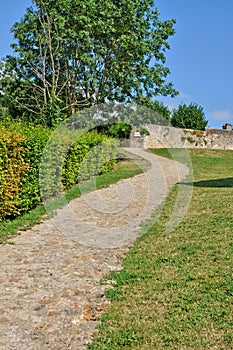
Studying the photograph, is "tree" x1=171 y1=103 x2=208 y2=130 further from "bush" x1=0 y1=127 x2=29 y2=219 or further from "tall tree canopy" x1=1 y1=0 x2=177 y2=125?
"bush" x1=0 y1=127 x2=29 y2=219

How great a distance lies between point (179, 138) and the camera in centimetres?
2941

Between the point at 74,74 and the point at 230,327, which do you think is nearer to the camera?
the point at 230,327

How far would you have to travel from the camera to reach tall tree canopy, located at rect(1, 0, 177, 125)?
17.9 metres

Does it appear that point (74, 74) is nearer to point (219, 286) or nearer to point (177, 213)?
point (177, 213)

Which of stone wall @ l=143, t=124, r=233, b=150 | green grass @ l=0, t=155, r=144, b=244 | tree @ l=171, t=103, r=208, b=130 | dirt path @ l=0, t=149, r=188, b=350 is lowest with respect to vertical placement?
dirt path @ l=0, t=149, r=188, b=350

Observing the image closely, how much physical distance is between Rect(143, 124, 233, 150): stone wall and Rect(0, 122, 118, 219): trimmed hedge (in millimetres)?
14796

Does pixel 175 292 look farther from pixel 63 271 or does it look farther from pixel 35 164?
pixel 35 164

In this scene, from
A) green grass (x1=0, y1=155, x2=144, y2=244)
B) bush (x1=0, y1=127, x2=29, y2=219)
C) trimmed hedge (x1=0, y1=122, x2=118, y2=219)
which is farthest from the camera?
trimmed hedge (x1=0, y1=122, x2=118, y2=219)

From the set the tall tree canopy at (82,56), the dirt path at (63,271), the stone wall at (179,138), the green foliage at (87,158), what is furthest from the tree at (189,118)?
the dirt path at (63,271)

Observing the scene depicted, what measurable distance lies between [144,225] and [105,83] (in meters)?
13.5

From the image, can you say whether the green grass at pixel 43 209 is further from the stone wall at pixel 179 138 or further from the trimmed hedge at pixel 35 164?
the stone wall at pixel 179 138

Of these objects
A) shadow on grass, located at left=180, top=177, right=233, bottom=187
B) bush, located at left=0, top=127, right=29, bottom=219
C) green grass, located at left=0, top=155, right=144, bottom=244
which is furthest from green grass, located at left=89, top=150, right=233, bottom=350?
shadow on grass, located at left=180, top=177, right=233, bottom=187

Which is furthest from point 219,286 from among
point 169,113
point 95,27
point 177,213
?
point 169,113

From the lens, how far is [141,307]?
13.0 ft
